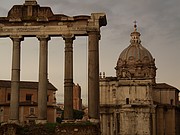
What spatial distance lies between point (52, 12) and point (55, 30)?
1.35 m

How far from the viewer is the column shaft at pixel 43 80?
2430 cm

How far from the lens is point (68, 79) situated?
2409 cm

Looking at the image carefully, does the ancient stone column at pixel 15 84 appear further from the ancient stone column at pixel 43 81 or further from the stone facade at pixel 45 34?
the ancient stone column at pixel 43 81

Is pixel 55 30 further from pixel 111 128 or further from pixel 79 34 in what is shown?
pixel 111 128

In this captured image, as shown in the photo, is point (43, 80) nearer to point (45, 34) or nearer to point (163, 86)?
point (45, 34)

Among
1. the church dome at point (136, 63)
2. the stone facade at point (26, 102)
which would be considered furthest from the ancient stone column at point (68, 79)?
the church dome at point (136, 63)

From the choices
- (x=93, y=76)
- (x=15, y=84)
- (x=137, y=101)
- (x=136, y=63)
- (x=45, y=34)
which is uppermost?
(x=136, y=63)

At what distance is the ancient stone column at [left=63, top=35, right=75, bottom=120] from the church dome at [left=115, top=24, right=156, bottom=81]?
4275 cm

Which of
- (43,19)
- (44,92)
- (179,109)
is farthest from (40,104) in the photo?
(179,109)

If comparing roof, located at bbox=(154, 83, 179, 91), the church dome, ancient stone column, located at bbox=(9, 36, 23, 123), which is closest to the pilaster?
ancient stone column, located at bbox=(9, 36, 23, 123)

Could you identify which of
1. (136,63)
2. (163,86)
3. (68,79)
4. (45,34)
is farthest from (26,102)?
(68,79)

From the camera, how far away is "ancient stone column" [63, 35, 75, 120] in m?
23.7

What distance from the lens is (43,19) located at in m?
24.8

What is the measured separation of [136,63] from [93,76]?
44978 mm
